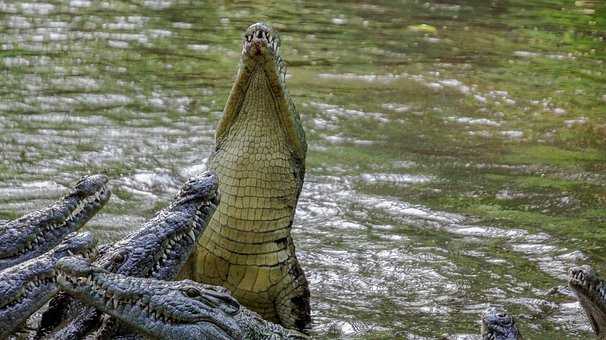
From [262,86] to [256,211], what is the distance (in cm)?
62

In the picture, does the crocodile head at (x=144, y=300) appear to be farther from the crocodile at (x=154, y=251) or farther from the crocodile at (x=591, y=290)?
the crocodile at (x=591, y=290)

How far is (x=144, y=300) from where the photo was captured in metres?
3.58

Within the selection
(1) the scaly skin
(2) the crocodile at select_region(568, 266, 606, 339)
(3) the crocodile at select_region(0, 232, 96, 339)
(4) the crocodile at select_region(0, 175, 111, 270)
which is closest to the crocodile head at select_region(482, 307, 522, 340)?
(2) the crocodile at select_region(568, 266, 606, 339)

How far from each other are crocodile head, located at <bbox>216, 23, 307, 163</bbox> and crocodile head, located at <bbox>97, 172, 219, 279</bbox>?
787 mm

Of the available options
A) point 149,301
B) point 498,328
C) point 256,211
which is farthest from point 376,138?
point 149,301

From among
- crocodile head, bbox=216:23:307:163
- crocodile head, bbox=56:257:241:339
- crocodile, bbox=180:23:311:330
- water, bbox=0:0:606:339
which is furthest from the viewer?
water, bbox=0:0:606:339

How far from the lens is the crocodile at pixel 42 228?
4.43m

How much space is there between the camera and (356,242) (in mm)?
6781

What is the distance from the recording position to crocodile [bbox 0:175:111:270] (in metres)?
4.43

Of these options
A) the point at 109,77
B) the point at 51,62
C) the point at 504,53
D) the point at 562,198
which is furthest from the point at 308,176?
the point at 504,53

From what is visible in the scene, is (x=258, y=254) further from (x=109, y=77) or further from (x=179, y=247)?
(x=109, y=77)

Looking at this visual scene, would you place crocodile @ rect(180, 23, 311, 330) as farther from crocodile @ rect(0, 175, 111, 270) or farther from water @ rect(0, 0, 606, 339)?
crocodile @ rect(0, 175, 111, 270)

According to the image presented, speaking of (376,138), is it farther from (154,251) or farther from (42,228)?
(154,251)

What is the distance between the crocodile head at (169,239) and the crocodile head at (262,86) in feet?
2.58
